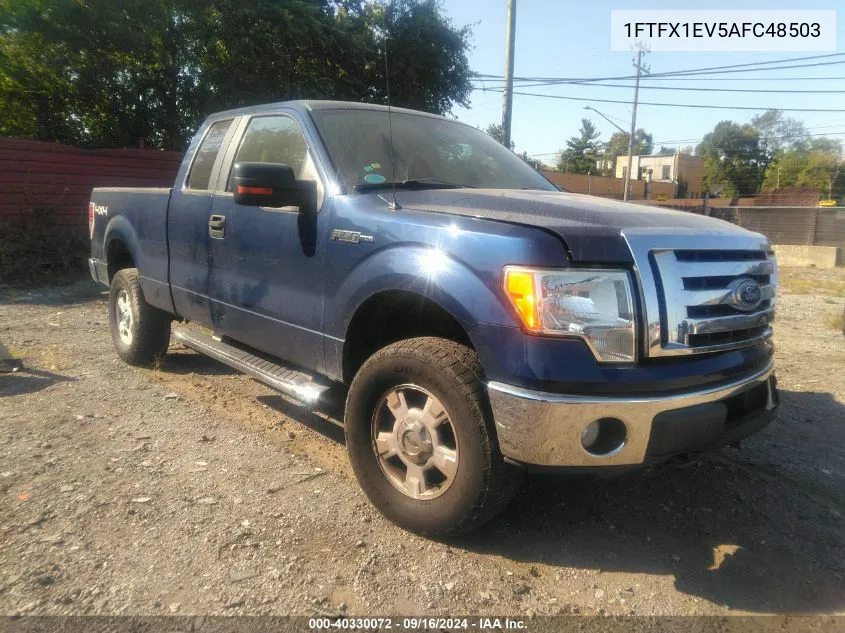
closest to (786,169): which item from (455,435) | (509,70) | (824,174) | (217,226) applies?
(824,174)

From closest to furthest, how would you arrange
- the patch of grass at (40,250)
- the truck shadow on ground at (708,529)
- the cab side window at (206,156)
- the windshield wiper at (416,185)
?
the truck shadow on ground at (708,529) → the windshield wiper at (416,185) → the cab side window at (206,156) → the patch of grass at (40,250)

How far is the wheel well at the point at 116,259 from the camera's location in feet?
18.1

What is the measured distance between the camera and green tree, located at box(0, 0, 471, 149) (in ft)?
42.3

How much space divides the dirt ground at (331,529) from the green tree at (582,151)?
3116 inches

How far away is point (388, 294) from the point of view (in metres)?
2.84

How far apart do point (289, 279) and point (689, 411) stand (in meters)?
2.06

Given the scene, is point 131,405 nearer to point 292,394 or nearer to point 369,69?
point 292,394

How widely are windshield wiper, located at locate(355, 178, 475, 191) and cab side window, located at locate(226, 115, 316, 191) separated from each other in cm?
33

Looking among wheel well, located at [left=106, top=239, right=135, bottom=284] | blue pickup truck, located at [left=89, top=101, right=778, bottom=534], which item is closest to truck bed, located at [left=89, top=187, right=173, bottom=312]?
wheel well, located at [left=106, top=239, right=135, bottom=284]

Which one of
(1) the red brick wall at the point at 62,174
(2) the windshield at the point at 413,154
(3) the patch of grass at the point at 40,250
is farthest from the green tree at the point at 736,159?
(2) the windshield at the point at 413,154

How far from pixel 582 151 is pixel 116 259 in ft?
269

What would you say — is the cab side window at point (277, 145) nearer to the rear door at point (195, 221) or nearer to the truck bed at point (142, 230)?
the rear door at point (195, 221)

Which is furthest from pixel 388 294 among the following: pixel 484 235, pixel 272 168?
pixel 272 168

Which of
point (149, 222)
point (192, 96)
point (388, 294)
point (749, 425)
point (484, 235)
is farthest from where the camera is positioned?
point (192, 96)
